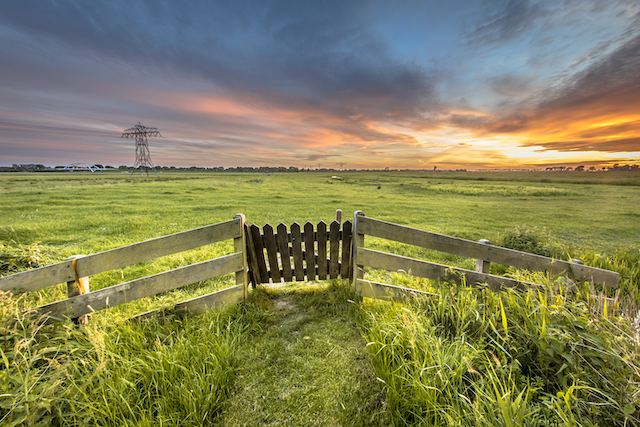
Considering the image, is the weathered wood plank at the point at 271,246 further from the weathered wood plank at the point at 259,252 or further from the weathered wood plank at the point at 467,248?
the weathered wood plank at the point at 467,248

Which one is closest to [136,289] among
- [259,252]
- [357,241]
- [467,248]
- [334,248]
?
[259,252]

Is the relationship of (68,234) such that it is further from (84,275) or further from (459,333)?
(459,333)

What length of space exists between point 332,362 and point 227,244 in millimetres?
7012

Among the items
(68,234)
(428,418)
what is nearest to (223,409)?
(428,418)

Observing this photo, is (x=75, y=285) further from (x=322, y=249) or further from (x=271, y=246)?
(x=322, y=249)

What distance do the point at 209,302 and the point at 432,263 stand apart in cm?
403

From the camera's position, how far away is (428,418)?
89.8 inches

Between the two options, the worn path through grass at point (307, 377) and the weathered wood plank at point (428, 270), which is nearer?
the worn path through grass at point (307, 377)

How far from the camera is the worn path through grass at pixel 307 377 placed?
259 cm

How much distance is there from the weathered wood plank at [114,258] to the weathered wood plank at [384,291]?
8.23ft

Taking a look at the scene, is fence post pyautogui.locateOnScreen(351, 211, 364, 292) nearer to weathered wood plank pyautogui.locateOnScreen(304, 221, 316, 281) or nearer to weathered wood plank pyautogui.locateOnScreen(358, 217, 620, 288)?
weathered wood plank pyautogui.locateOnScreen(358, 217, 620, 288)

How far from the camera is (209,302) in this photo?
4020 mm

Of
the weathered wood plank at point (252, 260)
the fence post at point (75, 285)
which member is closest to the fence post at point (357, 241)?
the weathered wood plank at point (252, 260)

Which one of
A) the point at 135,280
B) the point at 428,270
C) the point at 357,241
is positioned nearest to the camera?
the point at 135,280
